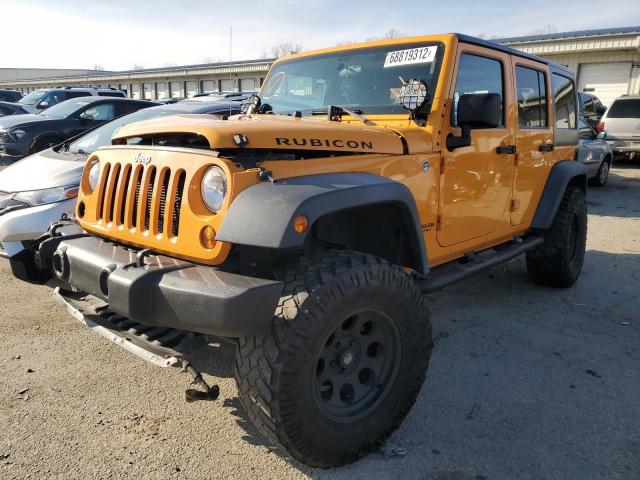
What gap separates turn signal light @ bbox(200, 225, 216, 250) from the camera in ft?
7.30

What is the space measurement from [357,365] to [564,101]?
379cm

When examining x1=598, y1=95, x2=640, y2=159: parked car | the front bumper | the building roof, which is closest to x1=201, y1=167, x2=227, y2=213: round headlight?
the front bumper

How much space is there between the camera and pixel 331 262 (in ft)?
7.44

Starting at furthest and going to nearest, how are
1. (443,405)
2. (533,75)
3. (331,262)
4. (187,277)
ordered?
1. (533,75)
2. (443,405)
3. (331,262)
4. (187,277)

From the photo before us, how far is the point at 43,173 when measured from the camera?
503 cm

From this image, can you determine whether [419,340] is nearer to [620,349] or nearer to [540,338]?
[540,338]

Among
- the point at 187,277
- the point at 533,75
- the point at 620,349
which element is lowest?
the point at 620,349

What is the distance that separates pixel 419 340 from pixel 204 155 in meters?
1.39

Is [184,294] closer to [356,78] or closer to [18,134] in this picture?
[356,78]

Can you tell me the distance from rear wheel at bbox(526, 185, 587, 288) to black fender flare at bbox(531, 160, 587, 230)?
253 mm

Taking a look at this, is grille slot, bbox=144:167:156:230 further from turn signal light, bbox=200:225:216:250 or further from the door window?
the door window

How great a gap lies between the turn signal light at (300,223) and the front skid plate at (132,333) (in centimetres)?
81

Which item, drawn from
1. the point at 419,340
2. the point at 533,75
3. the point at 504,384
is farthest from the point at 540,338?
the point at 533,75

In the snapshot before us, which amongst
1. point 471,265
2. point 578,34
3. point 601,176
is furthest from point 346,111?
point 578,34
